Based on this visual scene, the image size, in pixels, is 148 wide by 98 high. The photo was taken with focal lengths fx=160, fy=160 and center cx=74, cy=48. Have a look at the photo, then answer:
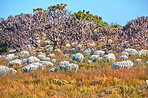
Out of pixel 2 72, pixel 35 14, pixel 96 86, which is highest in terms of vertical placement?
pixel 35 14

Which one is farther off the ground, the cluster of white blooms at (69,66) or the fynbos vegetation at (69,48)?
the fynbos vegetation at (69,48)

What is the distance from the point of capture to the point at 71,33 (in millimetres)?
19469

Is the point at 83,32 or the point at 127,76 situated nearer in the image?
the point at 127,76

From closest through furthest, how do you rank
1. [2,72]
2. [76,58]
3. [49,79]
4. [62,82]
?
[62,82], [49,79], [2,72], [76,58]

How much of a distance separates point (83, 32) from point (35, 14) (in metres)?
7.23

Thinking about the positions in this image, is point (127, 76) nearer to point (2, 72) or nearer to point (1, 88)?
point (1, 88)

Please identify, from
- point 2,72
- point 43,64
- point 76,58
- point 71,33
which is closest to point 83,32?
point 71,33

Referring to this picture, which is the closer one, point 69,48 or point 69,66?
point 69,66

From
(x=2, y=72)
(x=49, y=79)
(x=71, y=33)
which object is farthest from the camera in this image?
(x=71, y=33)

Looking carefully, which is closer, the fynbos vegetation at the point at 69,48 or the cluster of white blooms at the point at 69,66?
the cluster of white blooms at the point at 69,66

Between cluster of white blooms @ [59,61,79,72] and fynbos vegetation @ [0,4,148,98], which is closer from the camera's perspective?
cluster of white blooms @ [59,61,79,72]

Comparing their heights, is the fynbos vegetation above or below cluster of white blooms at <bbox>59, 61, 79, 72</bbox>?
above

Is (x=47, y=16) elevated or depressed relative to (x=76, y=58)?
elevated

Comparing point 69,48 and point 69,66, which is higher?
point 69,48
